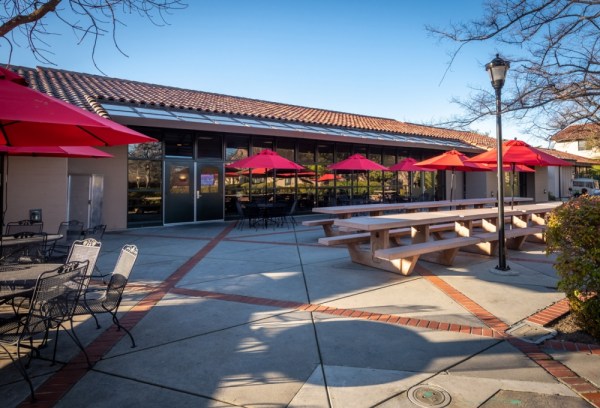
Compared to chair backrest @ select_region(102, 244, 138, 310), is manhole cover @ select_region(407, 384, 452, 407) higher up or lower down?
lower down

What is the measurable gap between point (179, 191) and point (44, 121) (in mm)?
10734

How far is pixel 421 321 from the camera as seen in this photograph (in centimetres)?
402

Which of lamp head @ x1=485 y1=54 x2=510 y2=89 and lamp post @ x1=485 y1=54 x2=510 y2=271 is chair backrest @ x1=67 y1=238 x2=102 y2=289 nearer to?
lamp post @ x1=485 y1=54 x2=510 y2=271

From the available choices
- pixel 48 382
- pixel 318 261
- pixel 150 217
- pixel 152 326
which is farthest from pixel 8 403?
pixel 150 217

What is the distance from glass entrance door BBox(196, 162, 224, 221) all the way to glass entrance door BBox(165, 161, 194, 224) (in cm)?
30

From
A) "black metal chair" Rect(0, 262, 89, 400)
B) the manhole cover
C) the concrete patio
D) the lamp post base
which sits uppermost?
A: "black metal chair" Rect(0, 262, 89, 400)

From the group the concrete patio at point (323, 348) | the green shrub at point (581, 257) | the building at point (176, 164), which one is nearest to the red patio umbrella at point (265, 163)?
the building at point (176, 164)

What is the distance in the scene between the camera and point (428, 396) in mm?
2590

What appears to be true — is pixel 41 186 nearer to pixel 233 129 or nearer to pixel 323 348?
pixel 233 129

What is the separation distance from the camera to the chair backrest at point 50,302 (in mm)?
2781

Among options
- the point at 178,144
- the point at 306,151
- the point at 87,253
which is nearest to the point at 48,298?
the point at 87,253

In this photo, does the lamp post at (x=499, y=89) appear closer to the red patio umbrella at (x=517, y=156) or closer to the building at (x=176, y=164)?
the red patio umbrella at (x=517, y=156)

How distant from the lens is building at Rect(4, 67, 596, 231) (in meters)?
10.1

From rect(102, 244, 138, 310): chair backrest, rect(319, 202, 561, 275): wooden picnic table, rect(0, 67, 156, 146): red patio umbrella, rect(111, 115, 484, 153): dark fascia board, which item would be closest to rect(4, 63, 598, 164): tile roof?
rect(111, 115, 484, 153): dark fascia board
